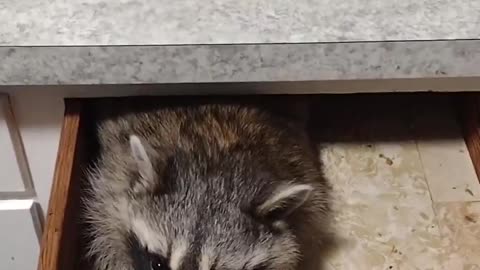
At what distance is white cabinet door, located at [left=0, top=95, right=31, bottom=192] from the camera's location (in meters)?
1.06

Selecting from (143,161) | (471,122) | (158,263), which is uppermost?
(471,122)

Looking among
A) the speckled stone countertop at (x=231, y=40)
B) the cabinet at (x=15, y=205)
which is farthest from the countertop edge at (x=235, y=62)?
the cabinet at (x=15, y=205)

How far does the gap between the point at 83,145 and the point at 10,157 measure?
0.30 ft

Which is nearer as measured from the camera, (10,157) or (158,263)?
(158,263)

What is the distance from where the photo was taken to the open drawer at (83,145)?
1.01 metres

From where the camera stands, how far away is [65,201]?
1.03 m

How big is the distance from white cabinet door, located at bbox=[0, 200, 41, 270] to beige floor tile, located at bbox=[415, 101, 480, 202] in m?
0.54

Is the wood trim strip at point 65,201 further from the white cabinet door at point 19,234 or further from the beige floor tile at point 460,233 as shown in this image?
the beige floor tile at point 460,233

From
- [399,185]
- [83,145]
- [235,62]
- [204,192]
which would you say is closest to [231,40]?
[235,62]

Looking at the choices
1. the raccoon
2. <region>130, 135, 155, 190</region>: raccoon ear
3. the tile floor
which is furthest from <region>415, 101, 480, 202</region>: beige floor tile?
<region>130, 135, 155, 190</region>: raccoon ear

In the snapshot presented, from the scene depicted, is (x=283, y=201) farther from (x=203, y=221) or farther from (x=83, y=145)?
(x=83, y=145)

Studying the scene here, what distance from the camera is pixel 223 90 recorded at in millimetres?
1078

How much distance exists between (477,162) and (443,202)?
8cm

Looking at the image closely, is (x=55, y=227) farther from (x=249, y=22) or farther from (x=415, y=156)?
(x=415, y=156)
